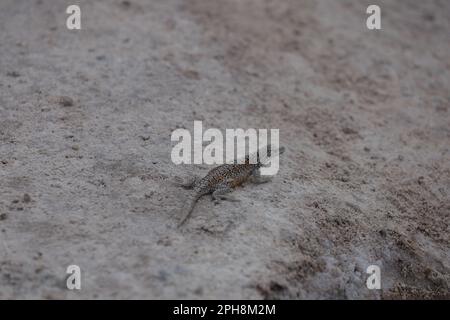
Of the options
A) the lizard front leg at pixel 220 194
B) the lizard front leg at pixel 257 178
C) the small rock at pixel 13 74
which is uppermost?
the small rock at pixel 13 74

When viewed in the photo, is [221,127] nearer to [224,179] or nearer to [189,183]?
[224,179]

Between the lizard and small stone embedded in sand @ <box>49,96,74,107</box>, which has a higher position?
small stone embedded in sand @ <box>49,96,74,107</box>

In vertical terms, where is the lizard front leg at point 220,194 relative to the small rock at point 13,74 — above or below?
below

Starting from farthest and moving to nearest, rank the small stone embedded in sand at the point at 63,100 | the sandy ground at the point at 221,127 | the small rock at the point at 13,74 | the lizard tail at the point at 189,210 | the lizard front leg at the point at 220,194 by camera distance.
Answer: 1. the small rock at the point at 13,74
2. the small stone embedded in sand at the point at 63,100
3. the lizard front leg at the point at 220,194
4. the lizard tail at the point at 189,210
5. the sandy ground at the point at 221,127

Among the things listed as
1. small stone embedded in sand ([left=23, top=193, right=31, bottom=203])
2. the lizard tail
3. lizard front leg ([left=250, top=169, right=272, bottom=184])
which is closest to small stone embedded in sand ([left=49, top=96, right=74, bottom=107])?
small stone embedded in sand ([left=23, top=193, right=31, bottom=203])

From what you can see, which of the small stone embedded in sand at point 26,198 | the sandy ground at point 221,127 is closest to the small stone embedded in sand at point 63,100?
the sandy ground at point 221,127

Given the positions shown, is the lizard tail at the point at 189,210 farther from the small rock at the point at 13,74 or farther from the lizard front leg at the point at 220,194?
the small rock at the point at 13,74

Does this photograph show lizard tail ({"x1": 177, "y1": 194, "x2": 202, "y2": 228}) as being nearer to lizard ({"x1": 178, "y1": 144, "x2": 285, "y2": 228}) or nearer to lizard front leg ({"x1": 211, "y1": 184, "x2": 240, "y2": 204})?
lizard ({"x1": 178, "y1": 144, "x2": 285, "y2": 228})

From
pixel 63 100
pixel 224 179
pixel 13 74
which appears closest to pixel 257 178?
pixel 224 179
